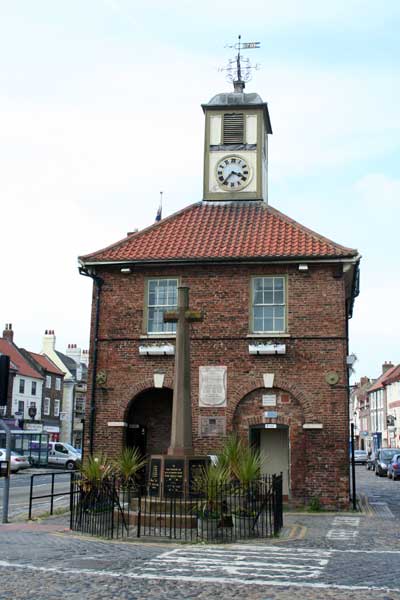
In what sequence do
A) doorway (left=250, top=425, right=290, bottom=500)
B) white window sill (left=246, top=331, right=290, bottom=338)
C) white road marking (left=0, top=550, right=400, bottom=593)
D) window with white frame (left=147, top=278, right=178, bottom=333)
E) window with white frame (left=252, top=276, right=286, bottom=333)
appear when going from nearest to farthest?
white road marking (left=0, top=550, right=400, bottom=593)
white window sill (left=246, top=331, right=290, bottom=338)
window with white frame (left=252, top=276, right=286, bottom=333)
doorway (left=250, top=425, right=290, bottom=500)
window with white frame (left=147, top=278, right=178, bottom=333)

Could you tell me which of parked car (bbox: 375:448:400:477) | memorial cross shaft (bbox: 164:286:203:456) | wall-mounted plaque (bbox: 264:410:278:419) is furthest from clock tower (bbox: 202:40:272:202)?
parked car (bbox: 375:448:400:477)

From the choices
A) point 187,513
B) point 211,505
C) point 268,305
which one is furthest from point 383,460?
point 211,505

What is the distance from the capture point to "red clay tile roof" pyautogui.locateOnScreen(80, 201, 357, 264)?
20734 mm

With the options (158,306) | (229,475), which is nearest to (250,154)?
(158,306)

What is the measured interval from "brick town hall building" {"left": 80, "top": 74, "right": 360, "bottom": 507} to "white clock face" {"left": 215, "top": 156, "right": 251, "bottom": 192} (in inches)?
68.0

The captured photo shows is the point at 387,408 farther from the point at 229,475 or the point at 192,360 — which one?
the point at 229,475

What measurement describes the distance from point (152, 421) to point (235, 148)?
927 cm

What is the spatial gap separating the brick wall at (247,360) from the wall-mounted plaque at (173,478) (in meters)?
5.45

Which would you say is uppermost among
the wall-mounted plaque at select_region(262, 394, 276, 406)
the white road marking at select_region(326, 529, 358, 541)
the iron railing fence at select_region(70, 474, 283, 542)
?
the wall-mounted plaque at select_region(262, 394, 276, 406)

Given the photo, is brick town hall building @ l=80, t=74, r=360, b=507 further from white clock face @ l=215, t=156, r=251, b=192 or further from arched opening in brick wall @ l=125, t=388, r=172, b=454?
white clock face @ l=215, t=156, r=251, b=192

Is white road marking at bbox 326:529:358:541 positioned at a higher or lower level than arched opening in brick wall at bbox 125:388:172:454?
lower

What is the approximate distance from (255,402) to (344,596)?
11.8 metres

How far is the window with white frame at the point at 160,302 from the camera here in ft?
69.3

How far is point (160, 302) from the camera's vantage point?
21281mm
